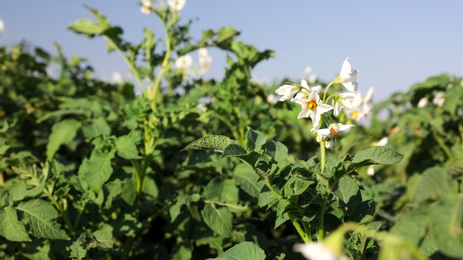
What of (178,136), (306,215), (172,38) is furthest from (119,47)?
(306,215)

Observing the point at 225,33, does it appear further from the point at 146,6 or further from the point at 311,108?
the point at 311,108

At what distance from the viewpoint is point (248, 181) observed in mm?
2793

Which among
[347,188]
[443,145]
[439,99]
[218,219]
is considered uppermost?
[347,188]

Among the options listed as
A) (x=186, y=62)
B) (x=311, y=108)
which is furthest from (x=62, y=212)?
(x=186, y=62)

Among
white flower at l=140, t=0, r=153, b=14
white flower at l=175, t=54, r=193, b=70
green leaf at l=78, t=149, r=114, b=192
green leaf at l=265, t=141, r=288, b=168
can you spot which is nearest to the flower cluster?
green leaf at l=265, t=141, r=288, b=168

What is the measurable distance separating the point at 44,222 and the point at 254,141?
1011mm

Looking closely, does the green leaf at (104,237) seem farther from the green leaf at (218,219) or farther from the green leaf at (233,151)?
the green leaf at (233,151)

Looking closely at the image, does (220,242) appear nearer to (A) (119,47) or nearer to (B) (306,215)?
(B) (306,215)

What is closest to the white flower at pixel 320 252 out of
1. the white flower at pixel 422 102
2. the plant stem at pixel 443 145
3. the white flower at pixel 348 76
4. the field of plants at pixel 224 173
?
the field of plants at pixel 224 173

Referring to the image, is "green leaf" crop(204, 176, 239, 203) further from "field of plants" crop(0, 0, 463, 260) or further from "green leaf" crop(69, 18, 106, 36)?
"green leaf" crop(69, 18, 106, 36)

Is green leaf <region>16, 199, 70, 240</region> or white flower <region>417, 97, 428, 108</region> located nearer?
green leaf <region>16, 199, 70, 240</region>

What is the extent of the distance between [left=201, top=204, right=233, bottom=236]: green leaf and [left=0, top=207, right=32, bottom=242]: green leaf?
2.68ft

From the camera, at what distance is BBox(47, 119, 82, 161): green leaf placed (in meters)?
3.64

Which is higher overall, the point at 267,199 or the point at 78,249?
the point at 267,199
